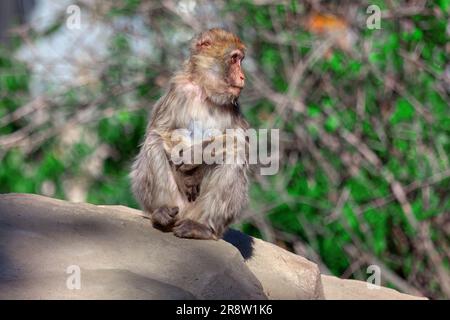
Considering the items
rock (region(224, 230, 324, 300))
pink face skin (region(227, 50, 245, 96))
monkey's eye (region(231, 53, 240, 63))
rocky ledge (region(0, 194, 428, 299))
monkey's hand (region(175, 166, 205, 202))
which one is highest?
monkey's eye (region(231, 53, 240, 63))

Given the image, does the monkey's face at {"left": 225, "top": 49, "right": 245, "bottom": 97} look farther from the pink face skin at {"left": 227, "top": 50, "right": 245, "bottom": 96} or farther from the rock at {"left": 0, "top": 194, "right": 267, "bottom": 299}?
the rock at {"left": 0, "top": 194, "right": 267, "bottom": 299}

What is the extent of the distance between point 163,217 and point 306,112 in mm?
3255

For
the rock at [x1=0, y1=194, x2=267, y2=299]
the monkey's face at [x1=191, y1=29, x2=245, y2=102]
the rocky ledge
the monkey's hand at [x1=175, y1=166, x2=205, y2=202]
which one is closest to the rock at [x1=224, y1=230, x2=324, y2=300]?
the rocky ledge

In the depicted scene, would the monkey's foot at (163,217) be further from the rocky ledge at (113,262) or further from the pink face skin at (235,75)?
the pink face skin at (235,75)

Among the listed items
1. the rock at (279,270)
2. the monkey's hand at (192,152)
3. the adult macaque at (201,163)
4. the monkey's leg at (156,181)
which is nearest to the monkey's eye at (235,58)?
the adult macaque at (201,163)

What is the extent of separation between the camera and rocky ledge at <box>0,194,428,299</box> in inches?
186

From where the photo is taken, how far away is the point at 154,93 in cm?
941

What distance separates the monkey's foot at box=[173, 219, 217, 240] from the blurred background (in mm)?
2633

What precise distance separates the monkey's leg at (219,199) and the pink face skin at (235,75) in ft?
1.71

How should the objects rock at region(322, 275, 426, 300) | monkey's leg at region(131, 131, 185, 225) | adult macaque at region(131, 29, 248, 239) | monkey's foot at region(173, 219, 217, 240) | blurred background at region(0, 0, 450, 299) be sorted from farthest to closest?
blurred background at region(0, 0, 450, 299) → rock at region(322, 275, 426, 300) → monkey's leg at region(131, 131, 185, 225) → adult macaque at region(131, 29, 248, 239) → monkey's foot at region(173, 219, 217, 240)

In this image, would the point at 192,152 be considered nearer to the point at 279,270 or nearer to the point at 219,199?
the point at 219,199

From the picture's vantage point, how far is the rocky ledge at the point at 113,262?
4.71 metres

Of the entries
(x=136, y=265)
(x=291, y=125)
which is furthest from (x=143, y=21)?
(x=136, y=265)

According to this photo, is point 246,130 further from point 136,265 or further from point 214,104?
point 136,265
